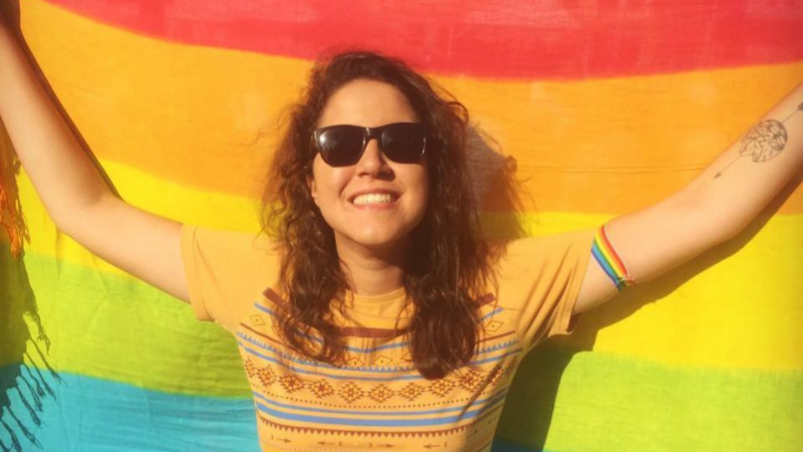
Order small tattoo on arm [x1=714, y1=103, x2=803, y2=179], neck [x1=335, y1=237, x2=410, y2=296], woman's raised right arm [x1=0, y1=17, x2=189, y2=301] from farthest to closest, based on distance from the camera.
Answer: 1. woman's raised right arm [x1=0, y1=17, x2=189, y2=301]
2. neck [x1=335, y1=237, x2=410, y2=296]
3. small tattoo on arm [x1=714, y1=103, x2=803, y2=179]

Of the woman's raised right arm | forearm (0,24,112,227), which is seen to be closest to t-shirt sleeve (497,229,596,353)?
the woman's raised right arm

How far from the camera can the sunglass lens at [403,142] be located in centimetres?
146

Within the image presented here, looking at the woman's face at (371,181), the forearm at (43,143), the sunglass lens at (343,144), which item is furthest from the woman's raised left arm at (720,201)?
the forearm at (43,143)

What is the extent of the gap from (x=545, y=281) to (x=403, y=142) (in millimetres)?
379

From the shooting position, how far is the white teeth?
1.46m

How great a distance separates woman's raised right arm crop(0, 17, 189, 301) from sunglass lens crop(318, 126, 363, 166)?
0.41 meters

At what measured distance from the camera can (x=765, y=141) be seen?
4.75 ft

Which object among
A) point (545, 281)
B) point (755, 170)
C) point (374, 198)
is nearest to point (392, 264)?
point (374, 198)

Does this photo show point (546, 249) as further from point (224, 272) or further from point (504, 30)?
point (224, 272)

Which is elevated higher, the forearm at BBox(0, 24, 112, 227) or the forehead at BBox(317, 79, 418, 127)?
the forehead at BBox(317, 79, 418, 127)

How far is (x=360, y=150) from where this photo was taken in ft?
4.80

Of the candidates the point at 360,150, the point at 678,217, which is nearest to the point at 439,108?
the point at 360,150

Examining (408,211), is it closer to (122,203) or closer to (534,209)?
(534,209)

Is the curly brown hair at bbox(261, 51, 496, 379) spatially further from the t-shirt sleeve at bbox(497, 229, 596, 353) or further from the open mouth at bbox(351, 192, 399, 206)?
the open mouth at bbox(351, 192, 399, 206)
